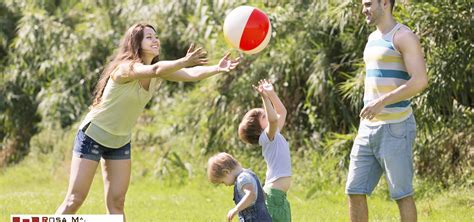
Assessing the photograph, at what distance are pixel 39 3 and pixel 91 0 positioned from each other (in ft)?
3.00

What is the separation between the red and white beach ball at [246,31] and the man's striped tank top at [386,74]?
3.57 feet

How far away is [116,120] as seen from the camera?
243 inches

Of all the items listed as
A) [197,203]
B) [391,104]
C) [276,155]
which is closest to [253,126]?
[276,155]

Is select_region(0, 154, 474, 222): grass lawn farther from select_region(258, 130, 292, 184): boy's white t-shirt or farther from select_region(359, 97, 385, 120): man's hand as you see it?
select_region(359, 97, 385, 120): man's hand

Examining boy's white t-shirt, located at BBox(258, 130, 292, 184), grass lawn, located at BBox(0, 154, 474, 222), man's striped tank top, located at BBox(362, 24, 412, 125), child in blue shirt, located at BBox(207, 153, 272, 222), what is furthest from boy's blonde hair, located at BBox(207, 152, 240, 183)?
grass lawn, located at BBox(0, 154, 474, 222)

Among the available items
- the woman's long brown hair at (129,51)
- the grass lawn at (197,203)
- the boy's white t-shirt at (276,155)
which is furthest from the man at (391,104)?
the grass lawn at (197,203)

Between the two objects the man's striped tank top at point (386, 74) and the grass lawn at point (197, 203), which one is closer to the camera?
the man's striped tank top at point (386, 74)

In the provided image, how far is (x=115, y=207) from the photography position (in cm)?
631

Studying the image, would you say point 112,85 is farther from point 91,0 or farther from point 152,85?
point 91,0

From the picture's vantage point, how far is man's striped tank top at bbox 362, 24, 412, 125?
573 centimetres

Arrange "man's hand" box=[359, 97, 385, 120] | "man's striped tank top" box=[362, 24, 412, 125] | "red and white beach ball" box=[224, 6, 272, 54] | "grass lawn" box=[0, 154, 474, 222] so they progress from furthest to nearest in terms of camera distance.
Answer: "grass lawn" box=[0, 154, 474, 222] → "red and white beach ball" box=[224, 6, 272, 54] → "man's striped tank top" box=[362, 24, 412, 125] → "man's hand" box=[359, 97, 385, 120]

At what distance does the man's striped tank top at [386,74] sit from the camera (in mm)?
5730

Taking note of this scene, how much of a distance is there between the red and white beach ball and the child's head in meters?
0.56

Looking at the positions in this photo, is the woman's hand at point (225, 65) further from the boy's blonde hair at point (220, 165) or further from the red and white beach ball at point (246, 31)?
the red and white beach ball at point (246, 31)
